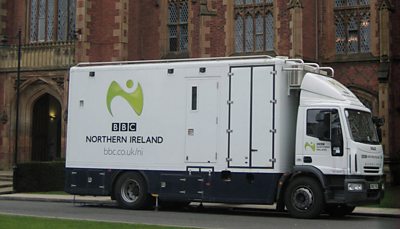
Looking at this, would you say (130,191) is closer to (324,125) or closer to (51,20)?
(324,125)

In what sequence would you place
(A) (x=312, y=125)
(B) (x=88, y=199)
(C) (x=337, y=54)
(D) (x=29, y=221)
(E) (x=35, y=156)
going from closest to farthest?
(D) (x=29, y=221)
(A) (x=312, y=125)
(B) (x=88, y=199)
(C) (x=337, y=54)
(E) (x=35, y=156)

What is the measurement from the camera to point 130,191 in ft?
59.2

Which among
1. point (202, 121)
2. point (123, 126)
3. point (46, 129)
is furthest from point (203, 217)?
point (46, 129)

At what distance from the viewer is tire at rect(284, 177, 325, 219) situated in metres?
15.4

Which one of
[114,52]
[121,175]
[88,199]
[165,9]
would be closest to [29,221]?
[121,175]

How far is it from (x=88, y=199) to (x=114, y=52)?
976 cm

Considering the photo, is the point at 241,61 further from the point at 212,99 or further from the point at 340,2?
the point at 340,2

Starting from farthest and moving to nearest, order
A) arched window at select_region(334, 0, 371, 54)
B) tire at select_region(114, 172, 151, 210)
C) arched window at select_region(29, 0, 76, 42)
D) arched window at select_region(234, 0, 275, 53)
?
arched window at select_region(29, 0, 76, 42), arched window at select_region(234, 0, 275, 53), arched window at select_region(334, 0, 371, 54), tire at select_region(114, 172, 151, 210)

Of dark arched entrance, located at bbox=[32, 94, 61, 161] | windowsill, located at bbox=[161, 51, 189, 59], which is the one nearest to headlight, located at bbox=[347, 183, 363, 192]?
windowsill, located at bbox=[161, 51, 189, 59]

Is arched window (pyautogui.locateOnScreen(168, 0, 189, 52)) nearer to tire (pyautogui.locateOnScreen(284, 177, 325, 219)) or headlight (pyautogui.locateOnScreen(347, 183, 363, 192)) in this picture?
tire (pyautogui.locateOnScreen(284, 177, 325, 219))

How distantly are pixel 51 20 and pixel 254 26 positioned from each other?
33.5ft

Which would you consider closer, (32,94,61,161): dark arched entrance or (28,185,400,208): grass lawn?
(28,185,400,208): grass lawn

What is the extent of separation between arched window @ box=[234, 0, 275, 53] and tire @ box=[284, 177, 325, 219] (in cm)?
1331

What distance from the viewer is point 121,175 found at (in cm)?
1812
